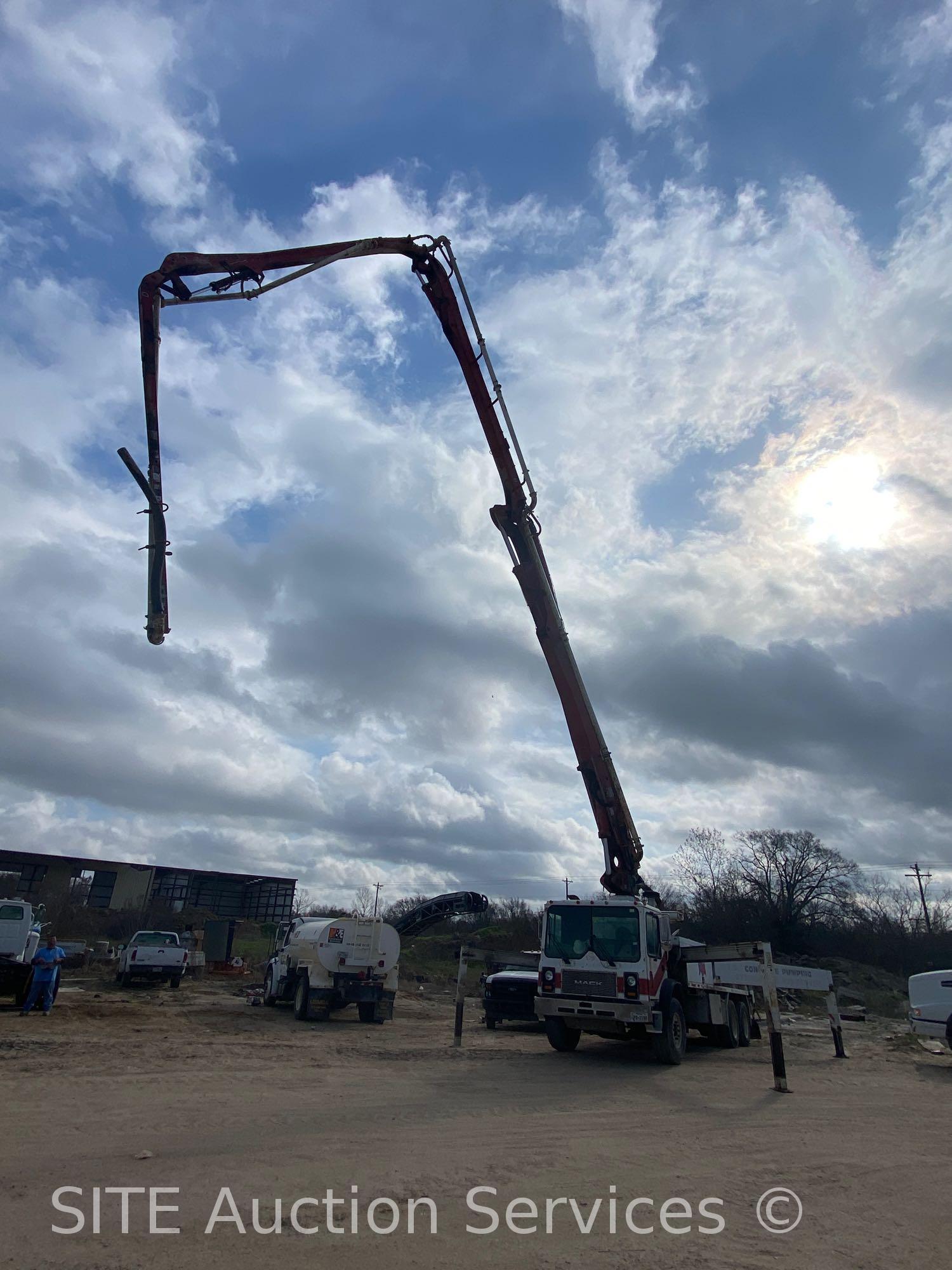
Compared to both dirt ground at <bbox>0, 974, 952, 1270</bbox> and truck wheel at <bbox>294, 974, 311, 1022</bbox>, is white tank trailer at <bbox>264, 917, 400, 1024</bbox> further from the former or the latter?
dirt ground at <bbox>0, 974, 952, 1270</bbox>

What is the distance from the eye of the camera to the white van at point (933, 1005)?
15.8m

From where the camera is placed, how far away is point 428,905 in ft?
128

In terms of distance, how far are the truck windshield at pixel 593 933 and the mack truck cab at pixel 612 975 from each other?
0.01m

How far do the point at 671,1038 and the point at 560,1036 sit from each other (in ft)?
6.80

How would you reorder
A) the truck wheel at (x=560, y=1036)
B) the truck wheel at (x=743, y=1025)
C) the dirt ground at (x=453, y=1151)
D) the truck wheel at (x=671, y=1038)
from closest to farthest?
the dirt ground at (x=453, y=1151) < the truck wheel at (x=671, y=1038) < the truck wheel at (x=560, y=1036) < the truck wheel at (x=743, y=1025)

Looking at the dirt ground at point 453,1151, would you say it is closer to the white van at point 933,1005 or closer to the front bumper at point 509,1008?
the white van at point 933,1005

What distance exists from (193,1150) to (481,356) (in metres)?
14.7

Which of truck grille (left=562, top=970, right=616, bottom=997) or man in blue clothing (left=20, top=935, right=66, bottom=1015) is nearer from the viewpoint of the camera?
truck grille (left=562, top=970, right=616, bottom=997)

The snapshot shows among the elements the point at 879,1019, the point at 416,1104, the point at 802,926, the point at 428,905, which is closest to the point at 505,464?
the point at 416,1104

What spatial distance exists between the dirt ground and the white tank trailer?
15.6 feet

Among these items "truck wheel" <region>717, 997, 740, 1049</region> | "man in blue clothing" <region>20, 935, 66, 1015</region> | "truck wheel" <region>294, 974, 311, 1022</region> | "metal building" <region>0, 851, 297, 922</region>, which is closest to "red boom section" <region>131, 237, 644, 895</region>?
"truck wheel" <region>717, 997, 740, 1049</region>

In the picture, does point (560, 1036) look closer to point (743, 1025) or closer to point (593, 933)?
point (593, 933)

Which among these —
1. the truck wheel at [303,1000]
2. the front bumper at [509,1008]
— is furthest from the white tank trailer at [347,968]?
the front bumper at [509,1008]

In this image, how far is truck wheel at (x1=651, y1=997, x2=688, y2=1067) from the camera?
43.1 feet
